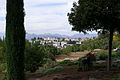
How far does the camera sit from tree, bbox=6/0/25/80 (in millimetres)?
5914

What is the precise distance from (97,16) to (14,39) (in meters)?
3.24

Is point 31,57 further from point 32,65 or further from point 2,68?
A: point 2,68

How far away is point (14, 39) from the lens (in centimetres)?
591

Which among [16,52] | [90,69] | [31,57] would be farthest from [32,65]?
[16,52]

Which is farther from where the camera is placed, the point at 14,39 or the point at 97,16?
the point at 97,16

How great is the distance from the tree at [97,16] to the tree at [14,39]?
8.48ft

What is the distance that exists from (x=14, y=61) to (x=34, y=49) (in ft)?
14.1

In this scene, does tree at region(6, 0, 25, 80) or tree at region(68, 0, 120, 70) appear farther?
tree at region(68, 0, 120, 70)

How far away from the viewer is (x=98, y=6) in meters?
7.11

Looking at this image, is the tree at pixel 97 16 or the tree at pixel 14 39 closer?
the tree at pixel 14 39

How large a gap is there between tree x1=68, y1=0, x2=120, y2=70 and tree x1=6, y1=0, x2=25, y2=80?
2.58 m

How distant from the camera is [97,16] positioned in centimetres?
729

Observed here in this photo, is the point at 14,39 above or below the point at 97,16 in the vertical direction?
below

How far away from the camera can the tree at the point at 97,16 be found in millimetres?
7047
